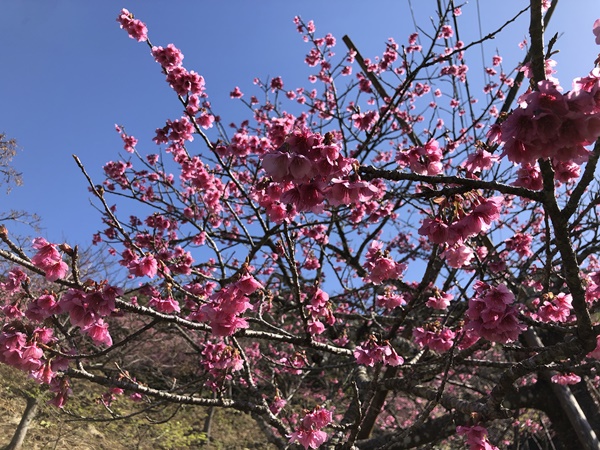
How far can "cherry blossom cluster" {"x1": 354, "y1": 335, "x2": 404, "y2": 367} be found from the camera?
2689 mm

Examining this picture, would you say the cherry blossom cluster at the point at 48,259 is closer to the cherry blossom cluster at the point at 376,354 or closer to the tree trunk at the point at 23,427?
the cherry blossom cluster at the point at 376,354

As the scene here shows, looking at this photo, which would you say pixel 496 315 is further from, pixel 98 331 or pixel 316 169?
pixel 98 331

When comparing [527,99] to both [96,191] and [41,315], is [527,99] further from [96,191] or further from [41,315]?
[41,315]

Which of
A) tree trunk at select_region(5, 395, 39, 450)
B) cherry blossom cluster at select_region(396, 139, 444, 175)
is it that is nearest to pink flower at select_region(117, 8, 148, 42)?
cherry blossom cluster at select_region(396, 139, 444, 175)

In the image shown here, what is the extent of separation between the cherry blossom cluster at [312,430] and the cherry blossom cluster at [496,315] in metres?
1.19

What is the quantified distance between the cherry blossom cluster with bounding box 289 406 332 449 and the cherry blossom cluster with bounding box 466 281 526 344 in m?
1.19

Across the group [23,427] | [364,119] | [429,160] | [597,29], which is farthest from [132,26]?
[23,427]

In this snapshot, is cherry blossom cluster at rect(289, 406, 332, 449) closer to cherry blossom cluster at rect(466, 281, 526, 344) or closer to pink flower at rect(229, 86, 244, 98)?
cherry blossom cluster at rect(466, 281, 526, 344)

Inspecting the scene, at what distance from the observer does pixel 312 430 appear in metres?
2.50

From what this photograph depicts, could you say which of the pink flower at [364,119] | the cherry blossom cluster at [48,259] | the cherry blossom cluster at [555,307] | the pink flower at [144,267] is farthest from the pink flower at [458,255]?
the pink flower at [364,119]

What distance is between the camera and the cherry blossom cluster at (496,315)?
72.9 inches

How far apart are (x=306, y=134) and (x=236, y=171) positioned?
20.6ft

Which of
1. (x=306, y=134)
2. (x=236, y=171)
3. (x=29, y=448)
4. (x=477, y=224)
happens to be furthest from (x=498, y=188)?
(x=29, y=448)

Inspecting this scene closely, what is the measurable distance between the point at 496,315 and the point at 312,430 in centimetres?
136
